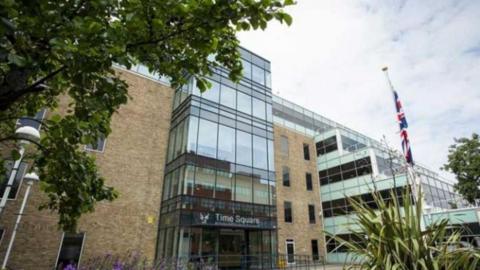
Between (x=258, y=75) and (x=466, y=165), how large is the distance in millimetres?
15161

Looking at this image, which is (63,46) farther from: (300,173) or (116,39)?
(300,173)

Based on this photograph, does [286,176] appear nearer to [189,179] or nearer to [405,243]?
[189,179]

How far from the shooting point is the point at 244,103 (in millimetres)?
17156

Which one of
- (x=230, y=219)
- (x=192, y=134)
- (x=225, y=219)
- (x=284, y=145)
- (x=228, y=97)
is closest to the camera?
(x=225, y=219)

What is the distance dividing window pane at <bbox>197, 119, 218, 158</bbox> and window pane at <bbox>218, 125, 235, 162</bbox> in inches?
13.1

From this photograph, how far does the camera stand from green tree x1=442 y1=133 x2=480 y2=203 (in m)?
16.1

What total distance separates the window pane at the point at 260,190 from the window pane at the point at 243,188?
381 mm

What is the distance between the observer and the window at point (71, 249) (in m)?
10.9

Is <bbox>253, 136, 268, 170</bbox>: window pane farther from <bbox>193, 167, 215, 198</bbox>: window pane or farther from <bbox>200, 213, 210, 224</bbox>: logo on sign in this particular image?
<bbox>200, 213, 210, 224</bbox>: logo on sign

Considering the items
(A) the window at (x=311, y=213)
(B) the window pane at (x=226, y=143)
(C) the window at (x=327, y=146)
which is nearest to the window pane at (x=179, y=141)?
(B) the window pane at (x=226, y=143)

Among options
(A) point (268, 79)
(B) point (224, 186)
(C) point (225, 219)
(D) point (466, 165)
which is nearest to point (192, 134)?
(B) point (224, 186)

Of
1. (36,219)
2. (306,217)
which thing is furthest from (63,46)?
(306,217)

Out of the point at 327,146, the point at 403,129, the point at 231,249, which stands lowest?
the point at 231,249

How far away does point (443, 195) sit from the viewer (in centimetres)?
2109
